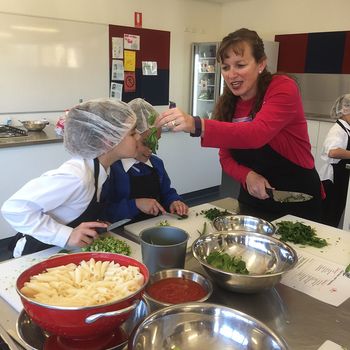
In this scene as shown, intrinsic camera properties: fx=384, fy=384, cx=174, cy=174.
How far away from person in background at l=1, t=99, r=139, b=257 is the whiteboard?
3.13 metres

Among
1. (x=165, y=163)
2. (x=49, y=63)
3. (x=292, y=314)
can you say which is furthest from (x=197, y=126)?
(x=49, y=63)

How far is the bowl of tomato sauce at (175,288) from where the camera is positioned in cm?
107

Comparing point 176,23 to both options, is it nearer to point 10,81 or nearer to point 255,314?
point 10,81

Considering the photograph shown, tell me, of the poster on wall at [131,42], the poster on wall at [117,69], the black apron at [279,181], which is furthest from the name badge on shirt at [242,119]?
the poster on wall at [131,42]

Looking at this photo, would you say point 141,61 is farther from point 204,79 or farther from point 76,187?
point 76,187

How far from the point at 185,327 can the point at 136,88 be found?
4.89 m

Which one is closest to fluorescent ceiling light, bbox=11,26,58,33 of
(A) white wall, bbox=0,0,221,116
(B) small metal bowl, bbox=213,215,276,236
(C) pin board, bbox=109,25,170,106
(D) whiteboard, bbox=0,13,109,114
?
(D) whiteboard, bbox=0,13,109,114

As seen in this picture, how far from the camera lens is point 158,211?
187 centimetres

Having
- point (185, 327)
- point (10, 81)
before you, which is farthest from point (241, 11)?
point (185, 327)

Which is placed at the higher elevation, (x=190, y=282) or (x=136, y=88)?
(x=136, y=88)

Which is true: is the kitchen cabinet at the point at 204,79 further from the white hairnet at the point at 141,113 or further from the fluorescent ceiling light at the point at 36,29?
the white hairnet at the point at 141,113

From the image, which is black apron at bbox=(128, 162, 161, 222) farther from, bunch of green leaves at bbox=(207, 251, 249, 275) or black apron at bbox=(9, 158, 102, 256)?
bunch of green leaves at bbox=(207, 251, 249, 275)

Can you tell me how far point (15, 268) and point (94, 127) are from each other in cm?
63

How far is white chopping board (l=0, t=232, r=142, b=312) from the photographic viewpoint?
1110mm
